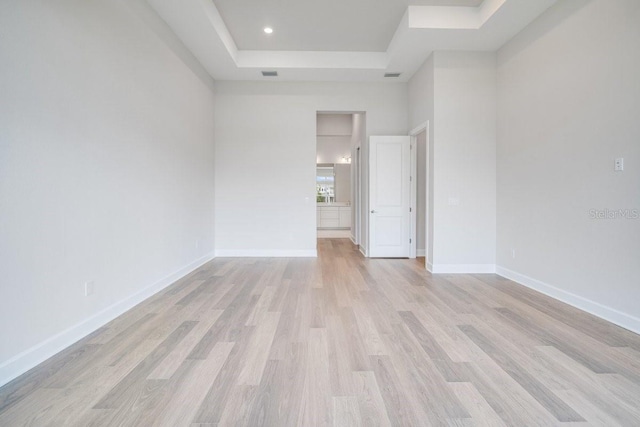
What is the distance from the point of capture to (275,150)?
565 cm

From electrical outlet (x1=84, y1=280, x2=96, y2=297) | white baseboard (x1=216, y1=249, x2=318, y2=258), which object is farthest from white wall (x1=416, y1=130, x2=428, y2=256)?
electrical outlet (x1=84, y1=280, x2=96, y2=297)

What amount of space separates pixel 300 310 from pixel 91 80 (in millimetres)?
2714

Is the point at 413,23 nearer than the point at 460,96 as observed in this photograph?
Yes

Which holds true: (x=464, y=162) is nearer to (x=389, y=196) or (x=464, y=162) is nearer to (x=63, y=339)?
(x=389, y=196)

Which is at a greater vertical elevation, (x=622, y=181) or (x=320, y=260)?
(x=622, y=181)

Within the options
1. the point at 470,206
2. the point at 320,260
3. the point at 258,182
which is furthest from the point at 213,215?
the point at 470,206

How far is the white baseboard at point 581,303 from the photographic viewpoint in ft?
8.26

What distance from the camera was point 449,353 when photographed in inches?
83.9

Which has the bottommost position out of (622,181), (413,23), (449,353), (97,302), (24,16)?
(449,353)

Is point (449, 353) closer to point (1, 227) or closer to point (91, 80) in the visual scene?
Result: point (1, 227)

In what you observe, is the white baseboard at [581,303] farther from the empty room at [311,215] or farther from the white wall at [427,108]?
the white wall at [427,108]

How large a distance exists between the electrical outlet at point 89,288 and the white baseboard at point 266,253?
3116 millimetres

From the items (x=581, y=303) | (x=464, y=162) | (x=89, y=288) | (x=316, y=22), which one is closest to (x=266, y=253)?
(x=89, y=288)

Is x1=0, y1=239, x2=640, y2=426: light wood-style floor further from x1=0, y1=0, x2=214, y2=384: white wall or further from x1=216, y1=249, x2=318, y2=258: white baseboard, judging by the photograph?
x1=216, y1=249, x2=318, y2=258: white baseboard
